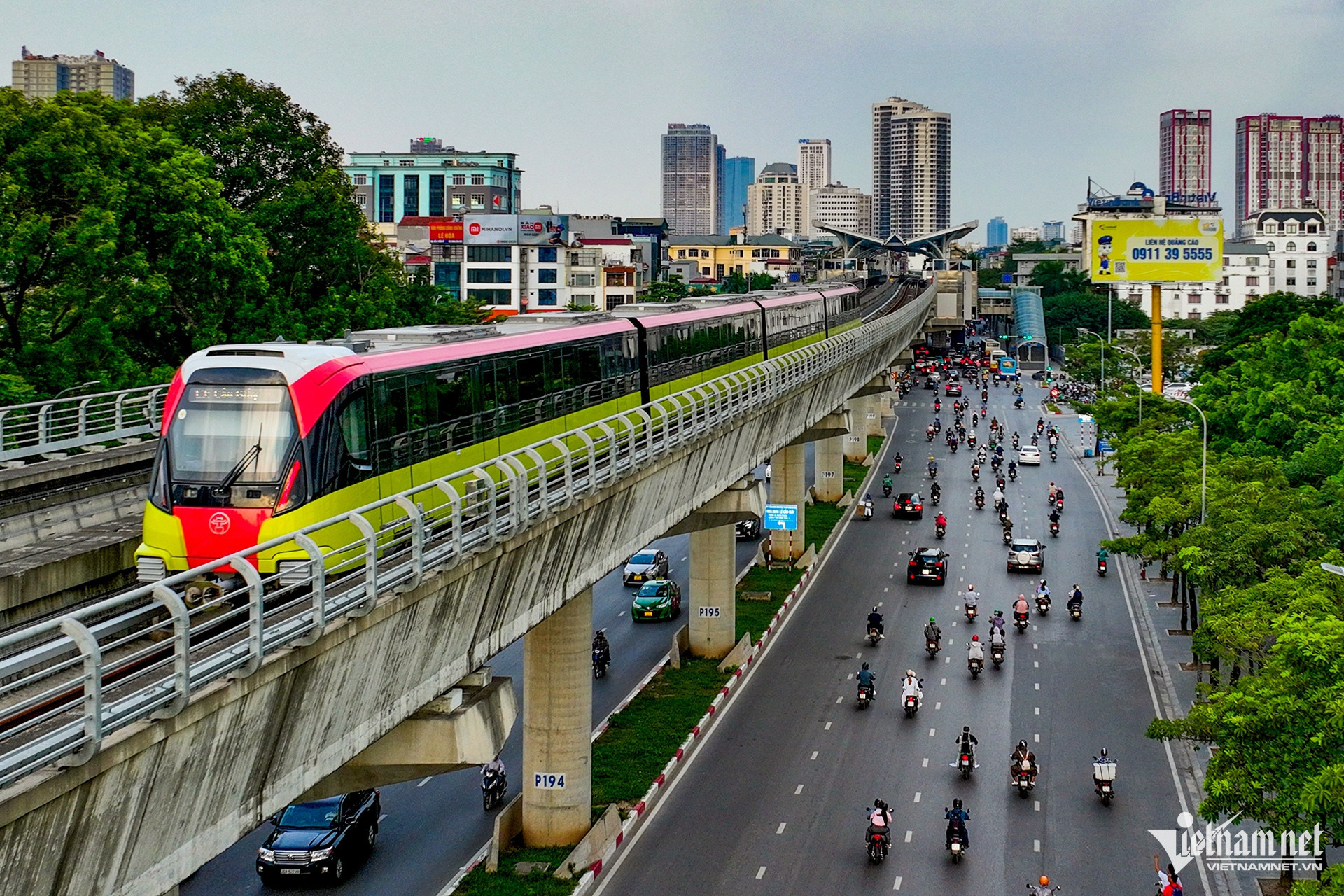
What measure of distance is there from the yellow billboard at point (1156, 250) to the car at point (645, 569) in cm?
3166

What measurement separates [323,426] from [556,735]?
12.7m

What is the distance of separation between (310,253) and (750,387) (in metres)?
23.1

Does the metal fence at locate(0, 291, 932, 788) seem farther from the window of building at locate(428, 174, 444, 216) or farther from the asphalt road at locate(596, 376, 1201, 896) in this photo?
the window of building at locate(428, 174, 444, 216)

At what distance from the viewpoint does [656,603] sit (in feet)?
160

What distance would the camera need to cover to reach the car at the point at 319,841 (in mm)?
26859

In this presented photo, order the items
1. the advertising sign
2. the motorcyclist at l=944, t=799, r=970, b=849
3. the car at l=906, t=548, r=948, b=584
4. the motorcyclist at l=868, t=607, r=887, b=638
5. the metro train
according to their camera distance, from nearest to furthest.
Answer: the metro train → the motorcyclist at l=944, t=799, r=970, b=849 → the motorcyclist at l=868, t=607, r=887, b=638 → the car at l=906, t=548, r=948, b=584 → the advertising sign

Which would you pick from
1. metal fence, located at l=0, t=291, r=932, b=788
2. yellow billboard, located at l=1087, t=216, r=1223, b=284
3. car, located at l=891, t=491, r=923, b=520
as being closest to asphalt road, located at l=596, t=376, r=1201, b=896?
metal fence, located at l=0, t=291, r=932, b=788

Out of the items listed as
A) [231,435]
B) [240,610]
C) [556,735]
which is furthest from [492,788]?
[240,610]

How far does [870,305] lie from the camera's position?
91.4 meters

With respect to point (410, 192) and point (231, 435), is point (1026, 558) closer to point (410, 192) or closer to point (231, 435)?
point (231, 435)

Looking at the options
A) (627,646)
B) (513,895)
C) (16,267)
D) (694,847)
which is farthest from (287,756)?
(627,646)

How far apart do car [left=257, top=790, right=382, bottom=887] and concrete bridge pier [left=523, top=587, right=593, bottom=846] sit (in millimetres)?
3136

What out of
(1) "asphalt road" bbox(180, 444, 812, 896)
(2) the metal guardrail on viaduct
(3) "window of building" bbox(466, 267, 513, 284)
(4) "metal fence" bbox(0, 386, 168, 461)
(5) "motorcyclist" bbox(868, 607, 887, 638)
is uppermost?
(3) "window of building" bbox(466, 267, 513, 284)

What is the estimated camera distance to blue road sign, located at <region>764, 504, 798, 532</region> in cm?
5072
